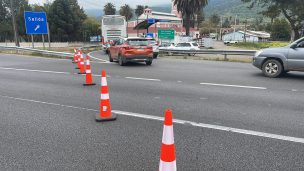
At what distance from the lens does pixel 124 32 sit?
2988 cm

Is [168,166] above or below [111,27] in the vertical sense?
below

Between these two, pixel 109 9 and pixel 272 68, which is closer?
pixel 272 68

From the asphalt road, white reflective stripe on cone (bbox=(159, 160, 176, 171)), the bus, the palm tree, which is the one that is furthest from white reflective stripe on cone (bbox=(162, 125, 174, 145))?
the palm tree

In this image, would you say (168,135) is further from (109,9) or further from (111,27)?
(109,9)

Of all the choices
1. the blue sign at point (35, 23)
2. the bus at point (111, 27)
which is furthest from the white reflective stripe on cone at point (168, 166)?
the bus at point (111, 27)

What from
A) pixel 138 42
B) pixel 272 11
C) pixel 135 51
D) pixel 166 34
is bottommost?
pixel 135 51

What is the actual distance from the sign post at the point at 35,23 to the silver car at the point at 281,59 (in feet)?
63.1

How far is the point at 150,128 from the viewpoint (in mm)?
4785

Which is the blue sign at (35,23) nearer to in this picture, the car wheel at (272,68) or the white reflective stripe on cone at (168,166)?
the car wheel at (272,68)

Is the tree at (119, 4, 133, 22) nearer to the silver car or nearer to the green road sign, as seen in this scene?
the green road sign

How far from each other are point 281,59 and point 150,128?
7296 mm

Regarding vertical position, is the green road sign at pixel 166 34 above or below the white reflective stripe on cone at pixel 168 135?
above

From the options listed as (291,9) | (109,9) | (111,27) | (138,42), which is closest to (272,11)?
(291,9)

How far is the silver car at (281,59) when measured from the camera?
956cm
